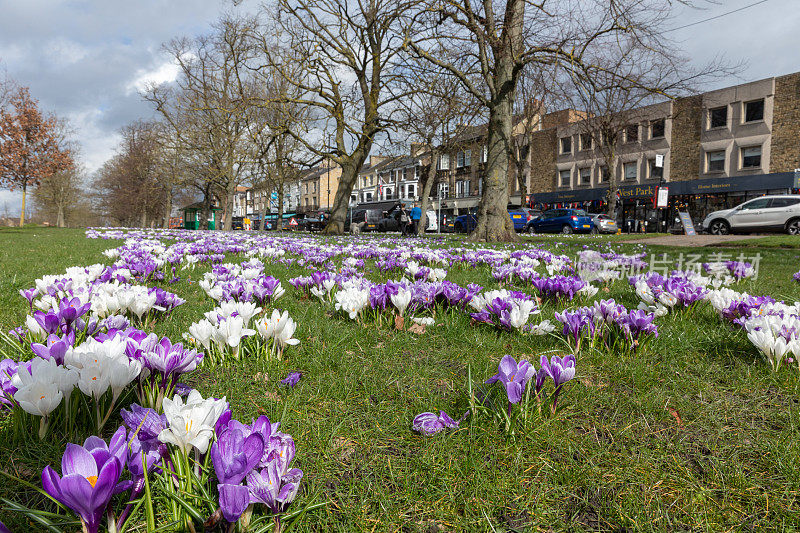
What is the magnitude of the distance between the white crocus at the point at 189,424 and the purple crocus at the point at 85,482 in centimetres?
16

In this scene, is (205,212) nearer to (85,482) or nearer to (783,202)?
(783,202)

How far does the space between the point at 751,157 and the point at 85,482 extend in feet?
133

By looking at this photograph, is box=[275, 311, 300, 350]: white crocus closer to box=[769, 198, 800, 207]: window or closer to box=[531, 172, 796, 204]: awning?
box=[769, 198, 800, 207]: window

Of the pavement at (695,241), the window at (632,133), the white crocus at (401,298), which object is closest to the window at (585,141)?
the window at (632,133)

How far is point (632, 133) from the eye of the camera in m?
36.0

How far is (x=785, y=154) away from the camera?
29.0 metres

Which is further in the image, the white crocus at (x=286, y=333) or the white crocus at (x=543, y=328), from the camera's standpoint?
the white crocus at (x=543, y=328)

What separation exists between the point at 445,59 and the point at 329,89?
6848 millimetres

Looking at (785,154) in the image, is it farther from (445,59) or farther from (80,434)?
(80,434)

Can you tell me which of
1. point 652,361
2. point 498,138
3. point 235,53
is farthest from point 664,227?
point 652,361

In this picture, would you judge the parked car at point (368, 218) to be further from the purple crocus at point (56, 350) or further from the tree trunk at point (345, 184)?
the purple crocus at point (56, 350)

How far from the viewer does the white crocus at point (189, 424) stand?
1.05m

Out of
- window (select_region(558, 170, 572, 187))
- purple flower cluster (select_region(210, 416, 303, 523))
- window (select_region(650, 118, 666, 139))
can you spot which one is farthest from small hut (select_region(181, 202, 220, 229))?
purple flower cluster (select_region(210, 416, 303, 523))

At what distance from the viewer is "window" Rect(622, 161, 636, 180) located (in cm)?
3784
